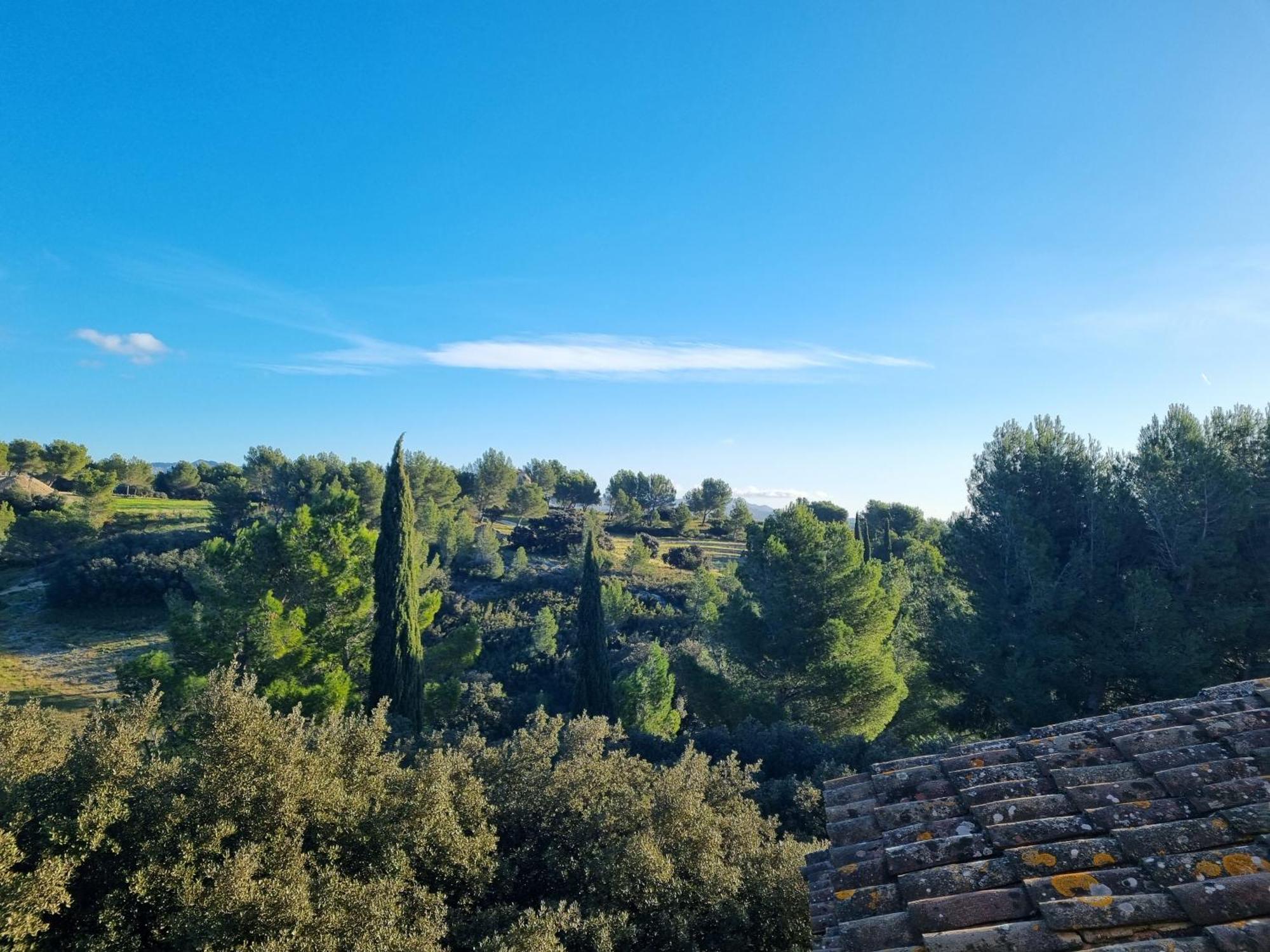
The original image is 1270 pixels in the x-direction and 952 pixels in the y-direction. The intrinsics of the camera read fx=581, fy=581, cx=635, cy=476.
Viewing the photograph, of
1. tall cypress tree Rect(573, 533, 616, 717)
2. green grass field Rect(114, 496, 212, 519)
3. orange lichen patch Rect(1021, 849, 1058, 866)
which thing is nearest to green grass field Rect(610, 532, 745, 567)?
tall cypress tree Rect(573, 533, 616, 717)

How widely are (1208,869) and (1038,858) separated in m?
0.62

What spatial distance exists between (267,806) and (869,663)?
15.3m

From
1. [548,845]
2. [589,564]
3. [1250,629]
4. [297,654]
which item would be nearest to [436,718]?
[297,654]

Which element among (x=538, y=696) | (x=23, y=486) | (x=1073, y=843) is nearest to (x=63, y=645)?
(x=538, y=696)

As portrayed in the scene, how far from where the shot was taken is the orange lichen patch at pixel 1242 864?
2426mm

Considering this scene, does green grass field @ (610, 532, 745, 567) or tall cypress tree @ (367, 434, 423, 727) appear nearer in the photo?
tall cypress tree @ (367, 434, 423, 727)

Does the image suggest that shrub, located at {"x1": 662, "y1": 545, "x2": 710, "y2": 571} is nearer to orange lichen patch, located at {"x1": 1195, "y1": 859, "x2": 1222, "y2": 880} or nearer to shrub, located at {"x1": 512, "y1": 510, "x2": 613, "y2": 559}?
shrub, located at {"x1": 512, "y1": 510, "x2": 613, "y2": 559}

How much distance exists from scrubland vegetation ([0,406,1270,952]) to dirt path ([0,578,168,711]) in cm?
21

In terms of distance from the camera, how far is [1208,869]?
8.10ft

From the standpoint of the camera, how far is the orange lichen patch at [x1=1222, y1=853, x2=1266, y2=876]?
95.5 inches

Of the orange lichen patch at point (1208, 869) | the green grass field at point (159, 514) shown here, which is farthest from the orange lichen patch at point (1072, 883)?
the green grass field at point (159, 514)

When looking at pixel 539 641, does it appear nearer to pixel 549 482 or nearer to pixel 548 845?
pixel 548 845

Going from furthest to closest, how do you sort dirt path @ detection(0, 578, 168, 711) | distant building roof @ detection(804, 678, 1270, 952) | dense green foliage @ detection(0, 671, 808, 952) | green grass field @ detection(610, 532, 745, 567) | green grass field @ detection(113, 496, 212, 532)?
green grass field @ detection(610, 532, 745, 567) < green grass field @ detection(113, 496, 212, 532) < dirt path @ detection(0, 578, 168, 711) < dense green foliage @ detection(0, 671, 808, 952) < distant building roof @ detection(804, 678, 1270, 952)

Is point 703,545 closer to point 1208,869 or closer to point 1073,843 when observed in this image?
point 1073,843
